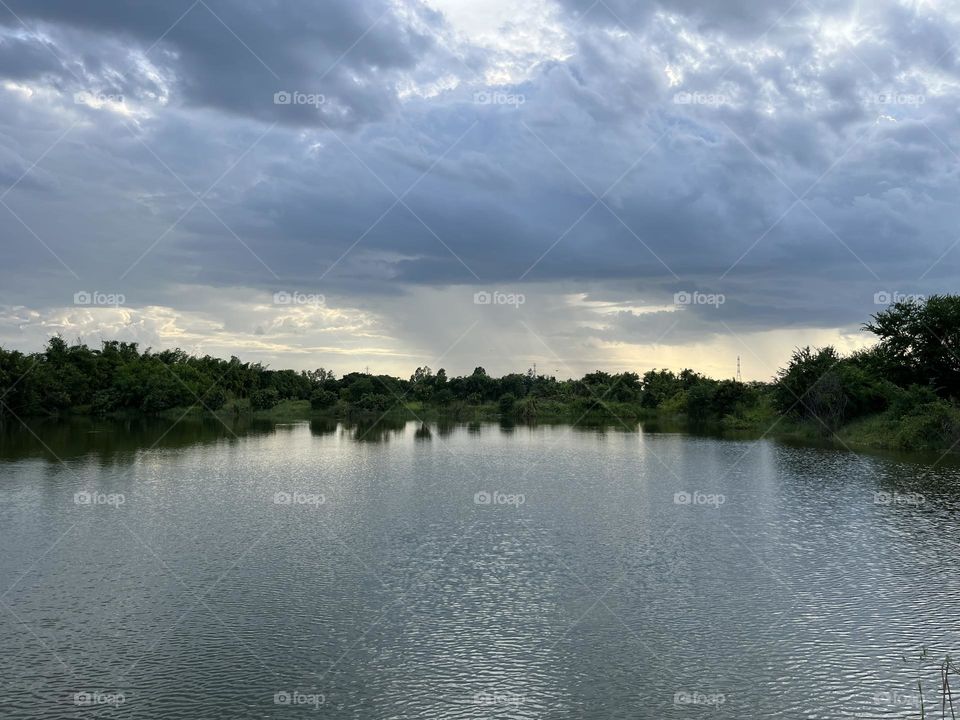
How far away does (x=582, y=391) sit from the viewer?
11538 cm

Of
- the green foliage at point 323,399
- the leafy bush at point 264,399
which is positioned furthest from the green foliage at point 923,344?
the leafy bush at point 264,399

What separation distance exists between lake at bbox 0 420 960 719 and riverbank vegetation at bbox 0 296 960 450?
21.9 m

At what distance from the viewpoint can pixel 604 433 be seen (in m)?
68.5

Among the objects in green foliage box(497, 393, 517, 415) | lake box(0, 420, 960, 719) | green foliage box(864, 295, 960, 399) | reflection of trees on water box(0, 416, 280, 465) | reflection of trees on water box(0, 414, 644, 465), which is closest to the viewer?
lake box(0, 420, 960, 719)

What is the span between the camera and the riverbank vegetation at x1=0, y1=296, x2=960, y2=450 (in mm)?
50375

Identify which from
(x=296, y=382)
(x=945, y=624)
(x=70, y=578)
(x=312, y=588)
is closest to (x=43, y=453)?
(x=70, y=578)

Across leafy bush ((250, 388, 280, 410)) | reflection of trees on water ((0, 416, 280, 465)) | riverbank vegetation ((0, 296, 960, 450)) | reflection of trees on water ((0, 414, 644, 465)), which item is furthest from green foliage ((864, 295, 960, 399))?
leafy bush ((250, 388, 280, 410))

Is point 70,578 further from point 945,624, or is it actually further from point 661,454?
point 661,454

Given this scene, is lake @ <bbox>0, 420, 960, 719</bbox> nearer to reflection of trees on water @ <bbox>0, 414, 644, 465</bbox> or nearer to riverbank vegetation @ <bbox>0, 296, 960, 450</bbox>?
reflection of trees on water @ <bbox>0, 414, 644, 465</bbox>

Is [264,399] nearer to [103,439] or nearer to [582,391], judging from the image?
[582,391]

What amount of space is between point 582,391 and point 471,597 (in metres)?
101

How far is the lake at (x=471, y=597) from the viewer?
35.7 ft

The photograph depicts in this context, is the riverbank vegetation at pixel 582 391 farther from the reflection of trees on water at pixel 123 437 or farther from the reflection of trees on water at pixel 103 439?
the reflection of trees on water at pixel 103 439

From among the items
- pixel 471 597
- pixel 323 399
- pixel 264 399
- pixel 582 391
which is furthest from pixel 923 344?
pixel 264 399
